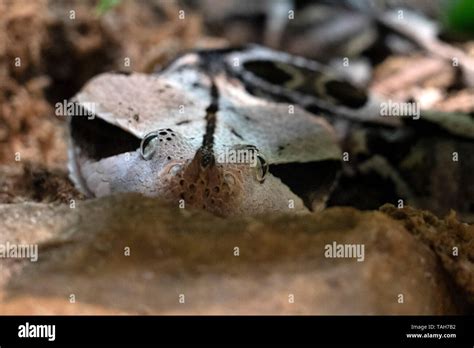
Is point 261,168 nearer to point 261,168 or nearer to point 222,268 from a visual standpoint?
point 261,168

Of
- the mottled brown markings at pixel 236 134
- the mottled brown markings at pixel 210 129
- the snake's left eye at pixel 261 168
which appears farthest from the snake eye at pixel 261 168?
the mottled brown markings at pixel 236 134

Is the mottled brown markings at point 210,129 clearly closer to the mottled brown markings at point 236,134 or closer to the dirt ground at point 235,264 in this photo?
the mottled brown markings at point 236,134

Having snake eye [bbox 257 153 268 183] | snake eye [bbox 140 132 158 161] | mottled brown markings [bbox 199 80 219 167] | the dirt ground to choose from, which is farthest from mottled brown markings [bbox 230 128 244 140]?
the dirt ground

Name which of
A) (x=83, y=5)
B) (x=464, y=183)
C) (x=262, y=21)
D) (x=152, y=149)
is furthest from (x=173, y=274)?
(x=262, y=21)

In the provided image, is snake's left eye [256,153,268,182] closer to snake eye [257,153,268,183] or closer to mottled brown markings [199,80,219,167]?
snake eye [257,153,268,183]

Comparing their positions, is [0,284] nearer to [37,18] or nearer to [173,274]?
[173,274]

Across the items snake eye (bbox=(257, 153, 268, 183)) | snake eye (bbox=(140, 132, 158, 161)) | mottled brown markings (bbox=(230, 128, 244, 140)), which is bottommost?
snake eye (bbox=(257, 153, 268, 183))

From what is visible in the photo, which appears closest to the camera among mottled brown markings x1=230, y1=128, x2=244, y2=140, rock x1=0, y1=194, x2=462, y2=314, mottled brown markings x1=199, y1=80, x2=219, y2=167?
rock x1=0, y1=194, x2=462, y2=314
